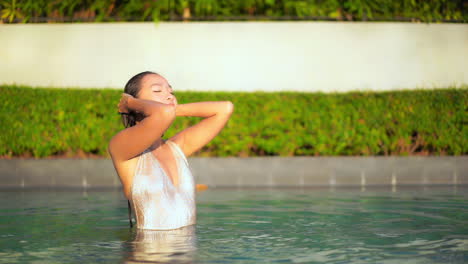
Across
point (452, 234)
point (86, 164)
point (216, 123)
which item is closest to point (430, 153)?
point (86, 164)

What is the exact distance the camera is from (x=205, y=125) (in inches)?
239

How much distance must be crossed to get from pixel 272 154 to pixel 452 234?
6.47 m

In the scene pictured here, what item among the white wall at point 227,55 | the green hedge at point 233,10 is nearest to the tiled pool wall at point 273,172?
the white wall at point 227,55

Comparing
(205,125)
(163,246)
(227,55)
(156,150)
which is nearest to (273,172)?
(227,55)

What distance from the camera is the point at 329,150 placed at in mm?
12688

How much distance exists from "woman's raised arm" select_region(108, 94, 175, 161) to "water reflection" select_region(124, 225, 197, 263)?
0.62m

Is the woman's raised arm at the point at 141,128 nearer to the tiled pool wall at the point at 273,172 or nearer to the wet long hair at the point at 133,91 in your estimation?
the wet long hair at the point at 133,91

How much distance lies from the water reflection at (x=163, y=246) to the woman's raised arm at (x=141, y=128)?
0.62 meters

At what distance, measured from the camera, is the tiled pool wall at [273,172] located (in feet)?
39.1

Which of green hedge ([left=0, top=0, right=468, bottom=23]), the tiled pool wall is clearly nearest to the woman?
the tiled pool wall

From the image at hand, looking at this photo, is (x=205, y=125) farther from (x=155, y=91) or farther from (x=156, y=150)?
(x=155, y=91)

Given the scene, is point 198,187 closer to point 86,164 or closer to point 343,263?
point 86,164

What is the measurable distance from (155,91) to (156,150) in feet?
1.97

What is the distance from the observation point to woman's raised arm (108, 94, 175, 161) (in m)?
5.12
